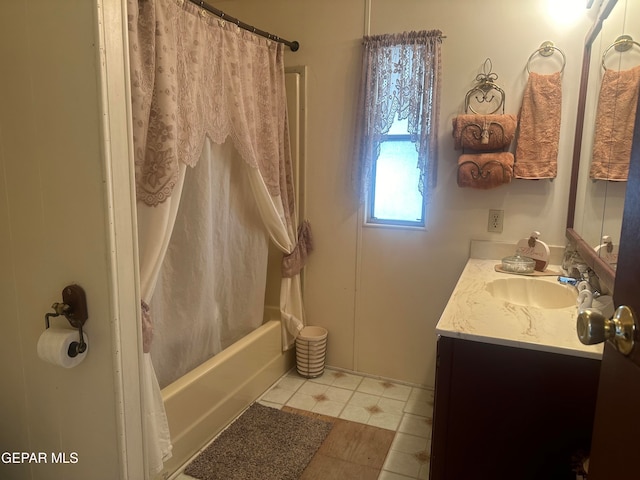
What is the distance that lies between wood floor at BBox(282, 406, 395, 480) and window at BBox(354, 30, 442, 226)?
3.97ft

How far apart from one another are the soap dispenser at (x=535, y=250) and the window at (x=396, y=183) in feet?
1.89

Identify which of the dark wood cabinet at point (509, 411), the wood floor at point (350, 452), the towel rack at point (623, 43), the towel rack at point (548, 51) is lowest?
the wood floor at point (350, 452)

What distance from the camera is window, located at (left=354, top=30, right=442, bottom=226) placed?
2.40 meters

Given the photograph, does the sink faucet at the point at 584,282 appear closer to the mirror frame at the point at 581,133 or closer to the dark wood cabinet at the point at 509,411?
the mirror frame at the point at 581,133

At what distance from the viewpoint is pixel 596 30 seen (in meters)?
1.96

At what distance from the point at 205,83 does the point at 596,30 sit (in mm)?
1799

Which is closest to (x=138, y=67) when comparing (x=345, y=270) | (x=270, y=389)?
(x=345, y=270)

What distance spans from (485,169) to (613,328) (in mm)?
1661

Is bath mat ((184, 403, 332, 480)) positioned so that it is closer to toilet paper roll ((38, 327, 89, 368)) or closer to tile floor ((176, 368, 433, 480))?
tile floor ((176, 368, 433, 480))

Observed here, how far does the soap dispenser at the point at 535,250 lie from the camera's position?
2.21 m

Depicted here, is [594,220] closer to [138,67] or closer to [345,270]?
[345,270]

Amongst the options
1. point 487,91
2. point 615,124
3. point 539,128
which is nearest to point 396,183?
point 487,91

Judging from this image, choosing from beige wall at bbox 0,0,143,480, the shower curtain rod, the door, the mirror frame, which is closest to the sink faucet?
the mirror frame

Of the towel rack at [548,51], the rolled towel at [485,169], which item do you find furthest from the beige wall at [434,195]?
the rolled towel at [485,169]
